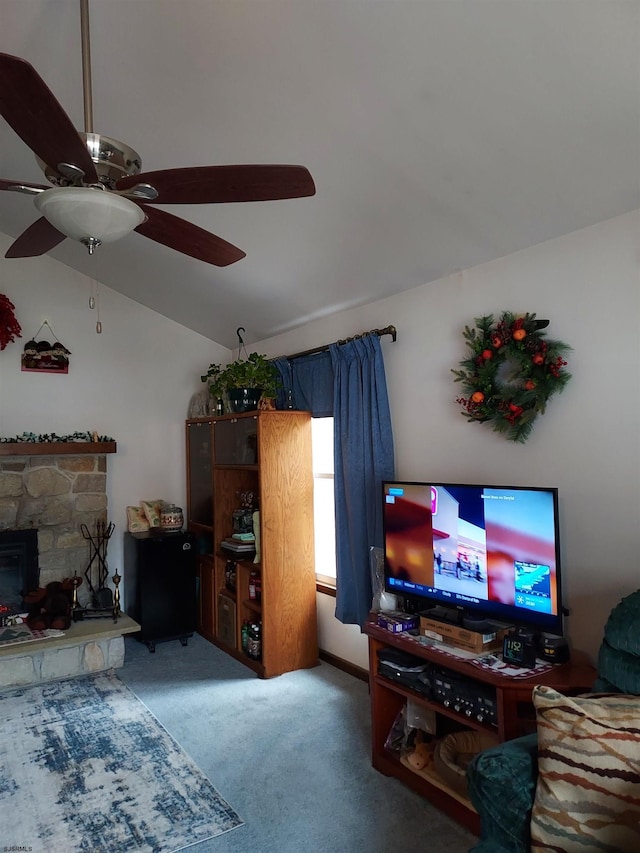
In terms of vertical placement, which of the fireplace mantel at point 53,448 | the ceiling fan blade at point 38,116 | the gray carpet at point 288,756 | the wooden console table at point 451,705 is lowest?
the gray carpet at point 288,756

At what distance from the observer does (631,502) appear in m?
2.17

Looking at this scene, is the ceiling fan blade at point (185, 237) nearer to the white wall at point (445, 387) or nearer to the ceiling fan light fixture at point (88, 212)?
the ceiling fan light fixture at point (88, 212)

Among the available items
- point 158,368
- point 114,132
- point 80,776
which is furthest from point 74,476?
point 114,132

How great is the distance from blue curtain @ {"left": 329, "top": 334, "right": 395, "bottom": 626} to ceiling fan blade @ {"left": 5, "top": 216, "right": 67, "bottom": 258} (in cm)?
179

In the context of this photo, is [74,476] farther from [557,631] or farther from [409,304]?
[557,631]

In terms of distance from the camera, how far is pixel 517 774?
1529 millimetres

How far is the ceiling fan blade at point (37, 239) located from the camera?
6.34 feet

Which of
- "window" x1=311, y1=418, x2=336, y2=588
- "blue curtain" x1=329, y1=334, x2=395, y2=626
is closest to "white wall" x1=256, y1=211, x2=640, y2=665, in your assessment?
"blue curtain" x1=329, y1=334, x2=395, y2=626

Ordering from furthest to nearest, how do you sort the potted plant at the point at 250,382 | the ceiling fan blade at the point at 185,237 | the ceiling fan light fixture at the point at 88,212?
1. the potted plant at the point at 250,382
2. the ceiling fan blade at the point at 185,237
3. the ceiling fan light fixture at the point at 88,212

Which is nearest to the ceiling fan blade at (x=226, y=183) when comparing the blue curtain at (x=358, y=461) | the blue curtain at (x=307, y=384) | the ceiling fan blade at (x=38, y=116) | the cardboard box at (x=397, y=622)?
the ceiling fan blade at (x=38, y=116)

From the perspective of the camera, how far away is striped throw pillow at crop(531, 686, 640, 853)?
137 centimetres

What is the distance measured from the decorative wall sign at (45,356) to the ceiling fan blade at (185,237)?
2.67 metres

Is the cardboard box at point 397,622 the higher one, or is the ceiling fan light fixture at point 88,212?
the ceiling fan light fixture at point 88,212

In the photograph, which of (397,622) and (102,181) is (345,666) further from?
(102,181)
